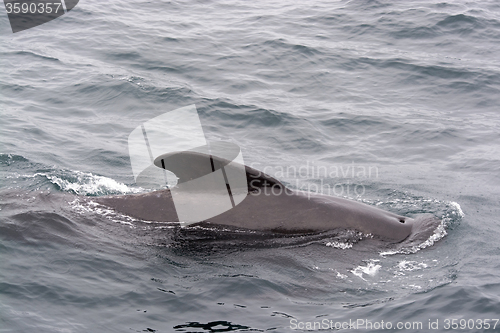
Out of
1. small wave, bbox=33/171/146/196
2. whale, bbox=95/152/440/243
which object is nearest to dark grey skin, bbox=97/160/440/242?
whale, bbox=95/152/440/243

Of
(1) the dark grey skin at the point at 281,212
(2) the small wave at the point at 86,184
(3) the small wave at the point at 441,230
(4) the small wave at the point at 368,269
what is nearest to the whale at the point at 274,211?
(1) the dark grey skin at the point at 281,212

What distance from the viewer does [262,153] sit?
539 inches

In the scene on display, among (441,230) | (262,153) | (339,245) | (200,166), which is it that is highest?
(200,166)

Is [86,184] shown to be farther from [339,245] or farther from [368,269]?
[368,269]

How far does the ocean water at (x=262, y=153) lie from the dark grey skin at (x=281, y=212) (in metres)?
0.18

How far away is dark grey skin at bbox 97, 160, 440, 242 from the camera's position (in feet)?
25.0

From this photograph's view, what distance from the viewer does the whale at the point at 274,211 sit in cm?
761

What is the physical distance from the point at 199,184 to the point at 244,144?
21.4 ft

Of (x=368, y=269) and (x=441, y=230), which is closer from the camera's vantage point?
(x=368, y=269)

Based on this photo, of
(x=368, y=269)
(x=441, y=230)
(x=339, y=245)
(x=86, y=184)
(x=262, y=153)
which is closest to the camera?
(x=368, y=269)

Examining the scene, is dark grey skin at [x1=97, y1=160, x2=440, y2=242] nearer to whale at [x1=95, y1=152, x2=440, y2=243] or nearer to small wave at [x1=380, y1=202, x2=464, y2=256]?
whale at [x1=95, y1=152, x2=440, y2=243]

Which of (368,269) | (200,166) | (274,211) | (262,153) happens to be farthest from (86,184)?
(368,269)

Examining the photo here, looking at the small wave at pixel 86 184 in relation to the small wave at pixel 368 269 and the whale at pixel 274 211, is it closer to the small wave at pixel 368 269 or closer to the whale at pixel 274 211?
the whale at pixel 274 211

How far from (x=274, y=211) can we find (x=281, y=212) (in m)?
0.11
